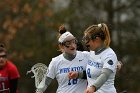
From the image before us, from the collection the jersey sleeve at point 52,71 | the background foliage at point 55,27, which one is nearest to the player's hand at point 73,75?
the jersey sleeve at point 52,71

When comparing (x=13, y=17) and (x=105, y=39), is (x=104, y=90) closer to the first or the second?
(x=105, y=39)

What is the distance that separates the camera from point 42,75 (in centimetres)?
1048

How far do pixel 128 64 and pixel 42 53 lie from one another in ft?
12.1

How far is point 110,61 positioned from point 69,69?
1274 millimetres

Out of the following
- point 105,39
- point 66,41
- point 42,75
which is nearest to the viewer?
point 105,39

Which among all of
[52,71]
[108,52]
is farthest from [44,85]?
[108,52]

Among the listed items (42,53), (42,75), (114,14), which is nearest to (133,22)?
(114,14)

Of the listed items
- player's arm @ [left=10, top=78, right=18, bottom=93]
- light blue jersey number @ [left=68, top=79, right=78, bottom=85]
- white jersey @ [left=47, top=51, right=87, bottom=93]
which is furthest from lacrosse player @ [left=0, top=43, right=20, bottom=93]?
light blue jersey number @ [left=68, top=79, right=78, bottom=85]

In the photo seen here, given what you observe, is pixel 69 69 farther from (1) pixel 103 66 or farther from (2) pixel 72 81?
(1) pixel 103 66

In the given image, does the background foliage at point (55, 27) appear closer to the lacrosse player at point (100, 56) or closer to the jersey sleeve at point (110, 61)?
the lacrosse player at point (100, 56)

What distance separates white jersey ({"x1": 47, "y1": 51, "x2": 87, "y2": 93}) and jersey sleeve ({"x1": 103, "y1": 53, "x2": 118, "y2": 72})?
3.67 ft

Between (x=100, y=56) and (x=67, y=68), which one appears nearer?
(x=100, y=56)

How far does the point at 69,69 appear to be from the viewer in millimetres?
9906

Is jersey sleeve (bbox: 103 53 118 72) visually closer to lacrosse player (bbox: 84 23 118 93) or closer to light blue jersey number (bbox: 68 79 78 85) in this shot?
lacrosse player (bbox: 84 23 118 93)
